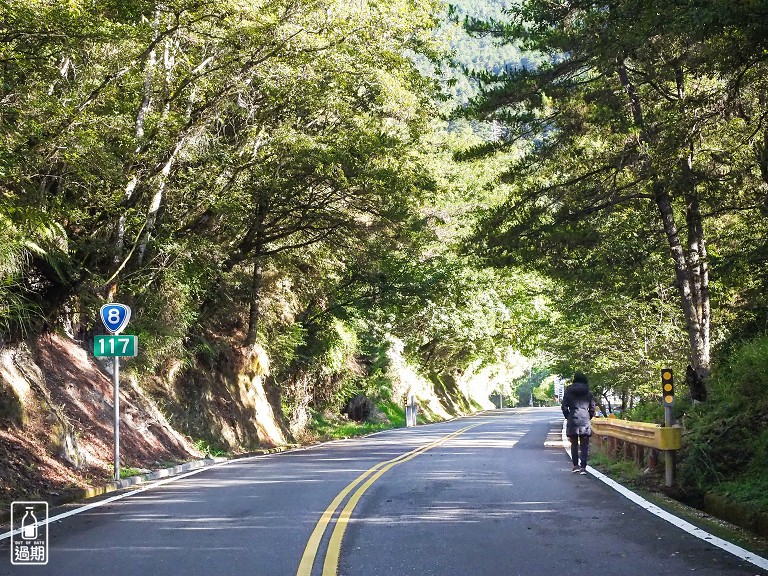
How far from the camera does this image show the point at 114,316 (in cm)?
1511

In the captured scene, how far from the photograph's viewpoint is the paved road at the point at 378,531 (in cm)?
727

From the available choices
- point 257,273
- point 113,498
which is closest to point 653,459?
point 113,498

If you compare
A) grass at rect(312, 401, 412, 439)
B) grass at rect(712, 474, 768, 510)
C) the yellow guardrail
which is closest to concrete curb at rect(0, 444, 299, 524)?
the yellow guardrail

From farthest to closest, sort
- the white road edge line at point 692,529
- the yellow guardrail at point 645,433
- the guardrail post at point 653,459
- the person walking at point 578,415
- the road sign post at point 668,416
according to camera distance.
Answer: the person walking at point 578,415, the guardrail post at point 653,459, the road sign post at point 668,416, the yellow guardrail at point 645,433, the white road edge line at point 692,529

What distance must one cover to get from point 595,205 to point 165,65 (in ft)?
30.6

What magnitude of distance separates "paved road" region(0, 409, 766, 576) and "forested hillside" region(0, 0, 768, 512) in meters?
3.03

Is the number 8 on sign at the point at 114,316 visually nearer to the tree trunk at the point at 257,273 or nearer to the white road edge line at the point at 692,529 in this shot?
the tree trunk at the point at 257,273

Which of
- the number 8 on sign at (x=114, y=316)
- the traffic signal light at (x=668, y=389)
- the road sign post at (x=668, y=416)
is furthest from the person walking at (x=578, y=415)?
the number 8 on sign at (x=114, y=316)

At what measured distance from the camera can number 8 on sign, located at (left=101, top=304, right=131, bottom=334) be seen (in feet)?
49.3

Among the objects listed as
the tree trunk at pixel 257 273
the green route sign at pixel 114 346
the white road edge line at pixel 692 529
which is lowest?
the white road edge line at pixel 692 529

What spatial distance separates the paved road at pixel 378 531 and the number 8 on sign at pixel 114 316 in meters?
3.02

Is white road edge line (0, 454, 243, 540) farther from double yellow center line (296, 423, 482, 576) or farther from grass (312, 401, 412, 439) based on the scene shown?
grass (312, 401, 412, 439)

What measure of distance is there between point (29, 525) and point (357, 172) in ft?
38.2

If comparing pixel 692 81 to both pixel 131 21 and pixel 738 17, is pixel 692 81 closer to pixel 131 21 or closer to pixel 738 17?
pixel 738 17
